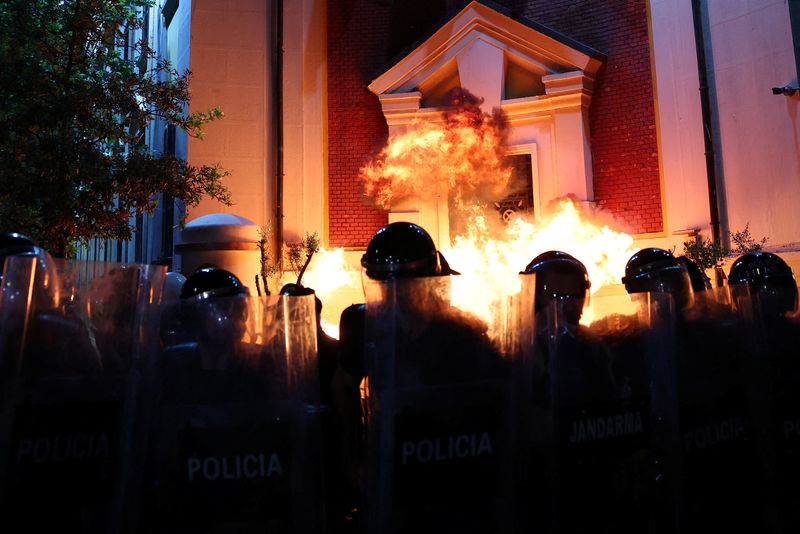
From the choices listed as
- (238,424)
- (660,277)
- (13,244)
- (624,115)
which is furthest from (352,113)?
(238,424)

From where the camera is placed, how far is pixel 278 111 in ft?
41.0

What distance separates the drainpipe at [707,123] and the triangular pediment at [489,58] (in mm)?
1746

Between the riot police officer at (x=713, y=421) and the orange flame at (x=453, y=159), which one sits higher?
the orange flame at (x=453, y=159)

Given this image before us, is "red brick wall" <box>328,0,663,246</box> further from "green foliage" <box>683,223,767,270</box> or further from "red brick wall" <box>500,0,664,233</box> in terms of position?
"green foliage" <box>683,223,767,270</box>

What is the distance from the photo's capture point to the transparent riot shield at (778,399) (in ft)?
11.2

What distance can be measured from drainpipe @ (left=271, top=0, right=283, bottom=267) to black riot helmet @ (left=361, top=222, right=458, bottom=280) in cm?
825

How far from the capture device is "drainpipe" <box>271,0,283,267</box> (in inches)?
480

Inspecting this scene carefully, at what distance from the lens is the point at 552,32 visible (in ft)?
37.4

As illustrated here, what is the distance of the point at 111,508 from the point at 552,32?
1124 cm

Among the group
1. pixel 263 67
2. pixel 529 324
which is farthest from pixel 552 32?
pixel 529 324

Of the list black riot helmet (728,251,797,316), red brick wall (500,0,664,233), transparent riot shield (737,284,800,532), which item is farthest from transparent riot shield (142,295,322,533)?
red brick wall (500,0,664,233)

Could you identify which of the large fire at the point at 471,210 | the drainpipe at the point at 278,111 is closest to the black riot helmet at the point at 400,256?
the large fire at the point at 471,210

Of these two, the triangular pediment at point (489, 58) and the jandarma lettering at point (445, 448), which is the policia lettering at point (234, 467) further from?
the triangular pediment at point (489, 58)

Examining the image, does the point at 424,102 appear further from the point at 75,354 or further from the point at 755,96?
the point at 75,354
